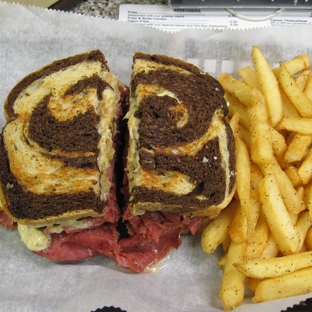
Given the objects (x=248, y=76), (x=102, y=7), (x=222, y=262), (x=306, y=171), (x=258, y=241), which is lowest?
(x=222, y=262)

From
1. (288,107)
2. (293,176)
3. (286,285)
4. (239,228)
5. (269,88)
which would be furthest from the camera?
(288,107)

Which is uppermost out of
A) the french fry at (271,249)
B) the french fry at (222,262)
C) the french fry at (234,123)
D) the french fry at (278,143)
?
the french fry at (234,123)

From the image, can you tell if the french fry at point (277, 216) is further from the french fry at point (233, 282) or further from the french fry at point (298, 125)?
the french fry at point (298, 125)

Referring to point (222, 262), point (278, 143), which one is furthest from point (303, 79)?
point (222, 262)

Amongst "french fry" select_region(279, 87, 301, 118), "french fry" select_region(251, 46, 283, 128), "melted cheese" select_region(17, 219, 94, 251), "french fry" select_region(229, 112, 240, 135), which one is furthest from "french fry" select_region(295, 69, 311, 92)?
"melted cheese" select_region(17, 219, 94, 251)

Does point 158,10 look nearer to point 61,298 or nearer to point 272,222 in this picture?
point 272,222

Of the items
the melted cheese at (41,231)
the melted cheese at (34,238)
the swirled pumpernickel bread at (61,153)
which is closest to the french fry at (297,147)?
the swirled pumpernickel bread at (61,153)

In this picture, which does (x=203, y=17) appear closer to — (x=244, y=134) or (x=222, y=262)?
(x=244, y=134)
